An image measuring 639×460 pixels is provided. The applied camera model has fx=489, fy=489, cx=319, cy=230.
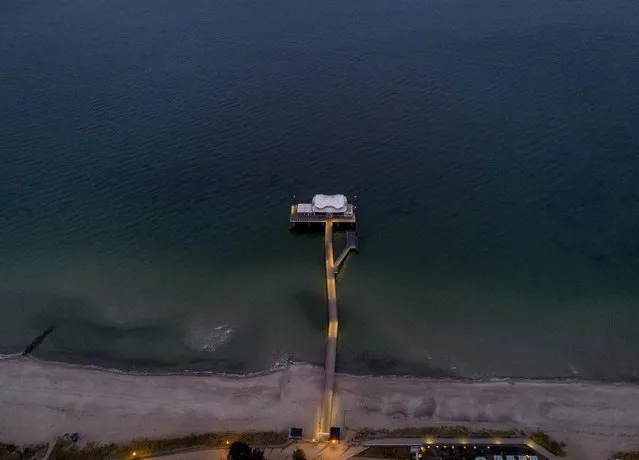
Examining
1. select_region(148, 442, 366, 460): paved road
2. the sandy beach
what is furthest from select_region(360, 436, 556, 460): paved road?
the sandy beach

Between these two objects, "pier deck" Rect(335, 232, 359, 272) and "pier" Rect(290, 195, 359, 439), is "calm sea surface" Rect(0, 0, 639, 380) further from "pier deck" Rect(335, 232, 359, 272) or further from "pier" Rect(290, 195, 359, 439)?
"pier" Rect(290, 195, 359, 439)

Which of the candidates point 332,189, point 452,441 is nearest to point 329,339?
point 452,441

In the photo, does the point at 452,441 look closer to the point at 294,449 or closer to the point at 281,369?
the point at 294,449

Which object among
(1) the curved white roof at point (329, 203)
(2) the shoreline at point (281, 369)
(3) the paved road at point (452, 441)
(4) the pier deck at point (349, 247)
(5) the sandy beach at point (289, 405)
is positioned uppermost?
(1) the curved white roof at point (329, 203)

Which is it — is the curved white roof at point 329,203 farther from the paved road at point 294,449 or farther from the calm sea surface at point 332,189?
the paved road at point 294,449

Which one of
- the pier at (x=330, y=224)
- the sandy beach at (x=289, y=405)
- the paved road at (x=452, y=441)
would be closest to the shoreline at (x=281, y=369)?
the sandy beach at (x=289, y=405)
